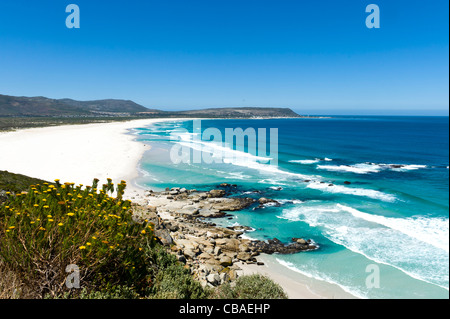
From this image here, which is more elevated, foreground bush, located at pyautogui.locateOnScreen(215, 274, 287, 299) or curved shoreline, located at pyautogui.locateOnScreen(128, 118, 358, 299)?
foreground bush, located at pyautogui.locateOnScreen(215, 274, 287, 299)

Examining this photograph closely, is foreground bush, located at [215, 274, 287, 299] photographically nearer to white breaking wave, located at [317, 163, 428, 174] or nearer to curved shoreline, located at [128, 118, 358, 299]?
curved shoreline, located at [128, 118, 358, 299]

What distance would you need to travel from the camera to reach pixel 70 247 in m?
4.70

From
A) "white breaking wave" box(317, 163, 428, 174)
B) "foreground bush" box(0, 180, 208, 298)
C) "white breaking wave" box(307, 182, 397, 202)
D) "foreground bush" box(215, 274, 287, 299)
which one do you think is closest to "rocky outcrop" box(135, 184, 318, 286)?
"foreground bush" box(215, 274, 287, 299)

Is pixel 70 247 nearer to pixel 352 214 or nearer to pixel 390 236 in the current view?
pixel 390 236

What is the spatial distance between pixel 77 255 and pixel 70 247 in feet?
0.72

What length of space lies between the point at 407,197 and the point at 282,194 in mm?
A: 10865

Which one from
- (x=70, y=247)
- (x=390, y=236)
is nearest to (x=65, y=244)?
(x=70, y=247)

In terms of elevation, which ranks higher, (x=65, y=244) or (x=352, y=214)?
(x=65, y=244)

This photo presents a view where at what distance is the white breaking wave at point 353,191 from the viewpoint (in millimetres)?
23484

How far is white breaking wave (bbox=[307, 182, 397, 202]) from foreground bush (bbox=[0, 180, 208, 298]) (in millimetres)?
22457

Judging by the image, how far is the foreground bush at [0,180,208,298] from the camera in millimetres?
4551

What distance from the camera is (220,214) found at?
19141 mm
